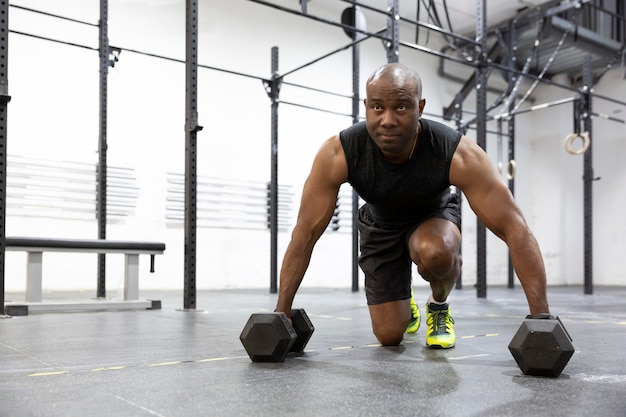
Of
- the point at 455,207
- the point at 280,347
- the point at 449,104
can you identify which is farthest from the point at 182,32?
the point at 280,347

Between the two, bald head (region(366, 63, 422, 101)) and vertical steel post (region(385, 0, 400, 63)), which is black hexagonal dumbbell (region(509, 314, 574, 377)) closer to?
bald head (region(366, 63, 422, 101))

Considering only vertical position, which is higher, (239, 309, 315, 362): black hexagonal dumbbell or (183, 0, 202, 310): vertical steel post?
(183, 0, 202, 310): vertical steel post

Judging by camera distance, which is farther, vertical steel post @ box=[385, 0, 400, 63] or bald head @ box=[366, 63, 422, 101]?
vertical steel post @ box=[385, 0, 400, 63]

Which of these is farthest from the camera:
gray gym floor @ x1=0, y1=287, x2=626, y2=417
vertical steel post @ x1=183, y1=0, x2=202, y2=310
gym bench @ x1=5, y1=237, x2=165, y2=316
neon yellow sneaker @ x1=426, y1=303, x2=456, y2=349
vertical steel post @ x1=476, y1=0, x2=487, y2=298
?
vertical steel post @ x1=476, y1=0, x2=487, y2=298

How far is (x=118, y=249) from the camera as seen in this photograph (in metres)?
4.10

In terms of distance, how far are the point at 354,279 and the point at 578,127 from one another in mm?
3444

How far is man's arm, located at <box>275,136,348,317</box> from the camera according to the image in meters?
2.00

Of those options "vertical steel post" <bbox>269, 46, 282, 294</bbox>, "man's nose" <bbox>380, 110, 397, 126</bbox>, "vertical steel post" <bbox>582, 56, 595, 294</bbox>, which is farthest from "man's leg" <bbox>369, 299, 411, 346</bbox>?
"vertical steel post" <bbox>582, 56, 595, 294</bbox>

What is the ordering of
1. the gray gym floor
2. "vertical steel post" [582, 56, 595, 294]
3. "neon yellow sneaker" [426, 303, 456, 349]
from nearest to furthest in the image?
the gray gym floor < "neon yellow sneaker" [426, 303, 456, 349] < "vertical steel post" [582, 56, 595, 294]

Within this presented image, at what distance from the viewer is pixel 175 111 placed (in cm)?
754

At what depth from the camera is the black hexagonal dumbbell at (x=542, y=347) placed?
1.63 meters

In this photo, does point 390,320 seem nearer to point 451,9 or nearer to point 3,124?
point 3,124

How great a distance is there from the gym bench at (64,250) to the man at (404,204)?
7.37ft

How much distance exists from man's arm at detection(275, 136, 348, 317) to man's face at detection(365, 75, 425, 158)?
0.64ft
